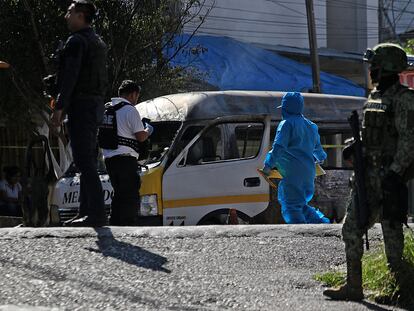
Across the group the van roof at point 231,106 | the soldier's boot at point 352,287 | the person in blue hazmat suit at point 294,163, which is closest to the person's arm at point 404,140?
the soldier's boot at point 352,287

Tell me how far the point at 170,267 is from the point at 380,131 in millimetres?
1756

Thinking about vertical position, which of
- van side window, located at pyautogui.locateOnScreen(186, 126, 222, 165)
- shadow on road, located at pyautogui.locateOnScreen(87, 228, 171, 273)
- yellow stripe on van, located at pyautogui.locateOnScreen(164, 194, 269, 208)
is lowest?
shadow on road, located at pyautogui.locateOnScreen(87, 228, 171, 273)

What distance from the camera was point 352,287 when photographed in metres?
5.29

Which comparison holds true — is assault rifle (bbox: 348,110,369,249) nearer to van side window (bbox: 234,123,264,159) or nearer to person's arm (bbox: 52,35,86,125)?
person's arm (bbox: 52,35,86,125)

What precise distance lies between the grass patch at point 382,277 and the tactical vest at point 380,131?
2.25 ft

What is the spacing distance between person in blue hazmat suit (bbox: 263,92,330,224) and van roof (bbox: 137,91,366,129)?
2.11m

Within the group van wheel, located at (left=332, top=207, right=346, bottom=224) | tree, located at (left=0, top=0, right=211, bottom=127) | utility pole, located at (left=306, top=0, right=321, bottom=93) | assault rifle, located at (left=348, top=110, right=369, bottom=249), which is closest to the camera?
Answer: assault rifle, located at (left=348, top=110, right=369, bottom=249)

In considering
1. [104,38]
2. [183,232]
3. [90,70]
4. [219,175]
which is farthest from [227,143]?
[104,38]

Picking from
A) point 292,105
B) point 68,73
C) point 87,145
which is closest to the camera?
point 68,73

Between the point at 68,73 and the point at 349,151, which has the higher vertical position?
the point at 68,73

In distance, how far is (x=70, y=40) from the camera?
271 inches

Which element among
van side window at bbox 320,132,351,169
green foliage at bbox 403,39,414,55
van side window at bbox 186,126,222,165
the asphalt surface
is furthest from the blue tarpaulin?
the asphalt surface

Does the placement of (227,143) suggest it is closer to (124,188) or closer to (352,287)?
(124,188)

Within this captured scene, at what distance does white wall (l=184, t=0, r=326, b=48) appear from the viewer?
26.0 meters
